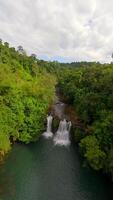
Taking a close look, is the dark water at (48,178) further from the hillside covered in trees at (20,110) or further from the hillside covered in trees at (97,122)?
the hillside covered in trees at (20,110)

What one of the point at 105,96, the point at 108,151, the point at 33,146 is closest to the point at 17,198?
the point at 108,151

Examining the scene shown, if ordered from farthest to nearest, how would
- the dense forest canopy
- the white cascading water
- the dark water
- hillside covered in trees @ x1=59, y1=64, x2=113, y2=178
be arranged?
the white cascading water, the dense forest canopy, hillside covered in trees @ x1=59, y1=64, x2=113, y2=178, the dark water

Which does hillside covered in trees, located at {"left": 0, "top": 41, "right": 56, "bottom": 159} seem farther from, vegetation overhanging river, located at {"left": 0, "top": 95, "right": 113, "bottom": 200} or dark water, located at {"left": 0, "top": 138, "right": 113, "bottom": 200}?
dark water, located at {"left": 0, "top": 138, "right": 113, "bottom": 200}

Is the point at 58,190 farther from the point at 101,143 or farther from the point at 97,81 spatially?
the point at 97,81

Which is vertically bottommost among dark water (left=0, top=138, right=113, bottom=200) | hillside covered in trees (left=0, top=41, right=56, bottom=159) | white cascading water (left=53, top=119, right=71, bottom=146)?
dark water (left=0, top=138, right=113, bottom=200)

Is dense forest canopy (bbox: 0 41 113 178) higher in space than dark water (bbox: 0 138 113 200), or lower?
higher

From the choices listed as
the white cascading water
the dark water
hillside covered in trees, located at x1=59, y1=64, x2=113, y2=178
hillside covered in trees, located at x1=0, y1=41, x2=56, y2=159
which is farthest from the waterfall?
the dark water

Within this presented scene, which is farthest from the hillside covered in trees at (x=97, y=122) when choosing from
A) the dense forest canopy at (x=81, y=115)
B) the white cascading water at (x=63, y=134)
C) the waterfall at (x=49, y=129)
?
the waterfall at (x=49, y=129)
